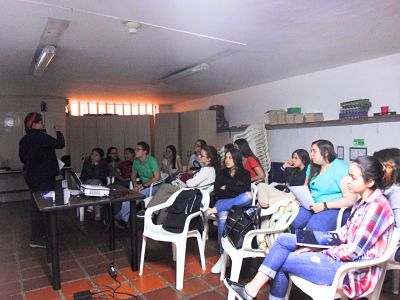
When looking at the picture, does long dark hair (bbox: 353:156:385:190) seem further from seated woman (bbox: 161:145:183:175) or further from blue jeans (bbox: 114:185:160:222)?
seated woman (bbox: 161:145:183:175)

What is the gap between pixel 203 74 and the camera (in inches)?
198

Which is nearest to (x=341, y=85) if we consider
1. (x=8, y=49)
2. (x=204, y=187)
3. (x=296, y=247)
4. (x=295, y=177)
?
(x=295, y=177)

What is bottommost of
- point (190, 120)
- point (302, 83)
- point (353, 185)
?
point (353, 185)

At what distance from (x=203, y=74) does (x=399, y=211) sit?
360 cm

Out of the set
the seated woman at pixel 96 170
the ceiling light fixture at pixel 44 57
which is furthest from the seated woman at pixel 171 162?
the ceiling light fixture at pixel 44 57

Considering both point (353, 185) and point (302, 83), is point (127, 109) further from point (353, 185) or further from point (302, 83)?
point (353, 185)

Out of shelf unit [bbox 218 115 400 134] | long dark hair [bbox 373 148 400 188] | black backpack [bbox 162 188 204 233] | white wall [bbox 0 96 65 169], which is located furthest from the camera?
white wall [bbox 0 96 65 169]

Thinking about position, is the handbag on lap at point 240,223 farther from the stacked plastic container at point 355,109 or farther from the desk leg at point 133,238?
the stacked plastic container at point 355,109

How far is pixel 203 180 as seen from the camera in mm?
3596

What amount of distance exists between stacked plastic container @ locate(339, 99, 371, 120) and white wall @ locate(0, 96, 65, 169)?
613cm

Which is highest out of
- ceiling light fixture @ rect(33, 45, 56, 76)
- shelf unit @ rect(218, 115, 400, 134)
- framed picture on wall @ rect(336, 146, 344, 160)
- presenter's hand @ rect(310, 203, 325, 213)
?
ceiling light fixture @ rect(33, 45, 56, 76)

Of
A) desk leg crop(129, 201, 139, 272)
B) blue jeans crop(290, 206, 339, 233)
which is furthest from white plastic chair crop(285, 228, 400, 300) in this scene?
desk leg crop(129, 201, 139, 272)

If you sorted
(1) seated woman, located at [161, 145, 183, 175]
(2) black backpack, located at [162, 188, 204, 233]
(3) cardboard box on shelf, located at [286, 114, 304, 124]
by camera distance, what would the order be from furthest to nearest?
(1) seated woman, located at [161, 145, 183, 175]
(3) cardboard box on shelf, located at [286, 114, 304, 124]
(2) black backpack, located at [162, 188, 204, 233]

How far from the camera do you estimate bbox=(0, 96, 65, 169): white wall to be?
6.95 metres
